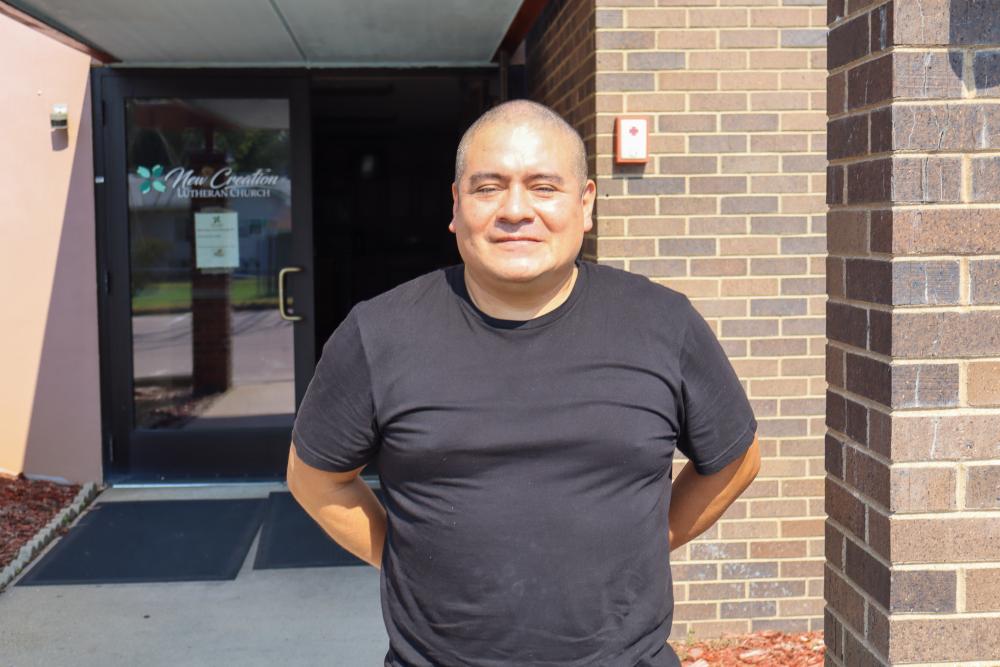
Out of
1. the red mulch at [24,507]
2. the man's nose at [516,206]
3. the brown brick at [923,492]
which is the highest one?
the man's nose at [516,206]

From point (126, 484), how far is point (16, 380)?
915mm

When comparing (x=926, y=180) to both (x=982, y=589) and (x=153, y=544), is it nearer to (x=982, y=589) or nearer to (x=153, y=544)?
(x=982, y=589)

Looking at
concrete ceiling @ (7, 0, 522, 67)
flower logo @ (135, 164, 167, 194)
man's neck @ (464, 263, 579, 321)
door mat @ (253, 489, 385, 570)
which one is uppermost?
concrete ceiling @ (7, 0, 522, 67)

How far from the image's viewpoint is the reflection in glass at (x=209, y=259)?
7.16 meters

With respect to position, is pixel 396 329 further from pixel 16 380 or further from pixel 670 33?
pixel 16 380

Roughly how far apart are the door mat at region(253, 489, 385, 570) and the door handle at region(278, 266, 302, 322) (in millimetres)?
1158

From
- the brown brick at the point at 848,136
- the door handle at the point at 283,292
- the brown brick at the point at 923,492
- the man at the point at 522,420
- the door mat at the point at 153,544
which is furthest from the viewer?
the door handle at the point at 283,292

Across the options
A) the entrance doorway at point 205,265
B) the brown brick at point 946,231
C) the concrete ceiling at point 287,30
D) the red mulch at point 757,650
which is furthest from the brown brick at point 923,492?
the entrance doorway at point 205,265

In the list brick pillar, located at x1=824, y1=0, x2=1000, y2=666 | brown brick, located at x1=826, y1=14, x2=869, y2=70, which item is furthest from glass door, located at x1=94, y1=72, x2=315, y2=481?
brick pillar, located at x1=824, y1=0, x2=1000, y2=666

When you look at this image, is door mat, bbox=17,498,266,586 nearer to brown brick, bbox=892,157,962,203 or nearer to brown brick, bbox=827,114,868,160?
brown brick, bbox=827,114,868,160

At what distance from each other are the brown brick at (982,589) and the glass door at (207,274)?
548 cm

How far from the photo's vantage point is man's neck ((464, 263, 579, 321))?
2.02 meters

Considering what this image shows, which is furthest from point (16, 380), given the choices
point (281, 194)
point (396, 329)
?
point (396, 329)

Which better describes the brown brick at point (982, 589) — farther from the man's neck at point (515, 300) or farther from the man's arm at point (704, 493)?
the man's neck at point (515, 300)
